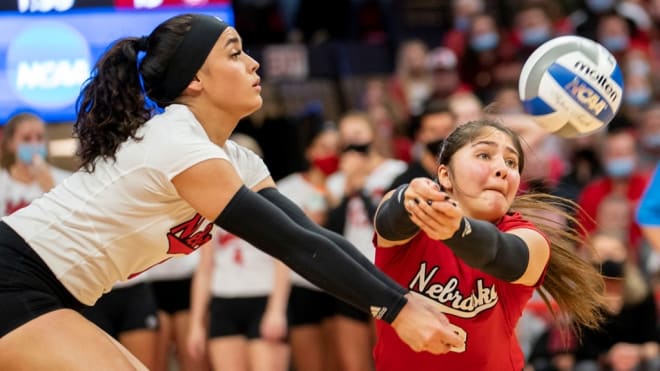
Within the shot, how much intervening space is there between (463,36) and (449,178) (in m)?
7.12

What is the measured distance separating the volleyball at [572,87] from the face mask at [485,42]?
5754mm

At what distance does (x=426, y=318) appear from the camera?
2.96 m

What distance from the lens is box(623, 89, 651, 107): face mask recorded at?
905 centimetres

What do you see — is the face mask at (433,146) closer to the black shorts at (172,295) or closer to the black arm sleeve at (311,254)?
the black shorts at (172,295)

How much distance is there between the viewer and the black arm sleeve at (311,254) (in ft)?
9.80

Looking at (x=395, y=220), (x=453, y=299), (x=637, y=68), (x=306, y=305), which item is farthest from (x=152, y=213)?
(x=637, y=68)

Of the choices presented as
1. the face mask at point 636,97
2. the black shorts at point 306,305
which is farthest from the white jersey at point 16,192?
the face mask at point 636,97

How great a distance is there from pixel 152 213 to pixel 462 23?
7.94 metres

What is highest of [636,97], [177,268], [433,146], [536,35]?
[433,146]

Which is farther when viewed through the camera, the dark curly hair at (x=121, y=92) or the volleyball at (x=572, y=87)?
the volleyball at (x=572, y=87)

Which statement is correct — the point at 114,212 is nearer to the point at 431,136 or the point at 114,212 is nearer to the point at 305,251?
the point at 305,251

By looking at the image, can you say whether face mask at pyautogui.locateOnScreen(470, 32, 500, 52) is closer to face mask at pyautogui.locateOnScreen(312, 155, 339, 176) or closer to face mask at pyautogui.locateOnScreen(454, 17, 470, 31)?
face mask at pyautogui.locateOnScreen(454, 17, 470, 31)

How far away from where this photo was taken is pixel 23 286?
3.23m

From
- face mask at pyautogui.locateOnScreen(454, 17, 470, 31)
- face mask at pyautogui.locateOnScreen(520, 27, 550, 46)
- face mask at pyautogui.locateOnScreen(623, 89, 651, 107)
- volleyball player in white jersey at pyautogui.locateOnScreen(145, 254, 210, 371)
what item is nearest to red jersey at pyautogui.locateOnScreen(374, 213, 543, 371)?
volleyball player in white jersey at pyautogui.locateOnScreen(145, 254, 210, 371)
